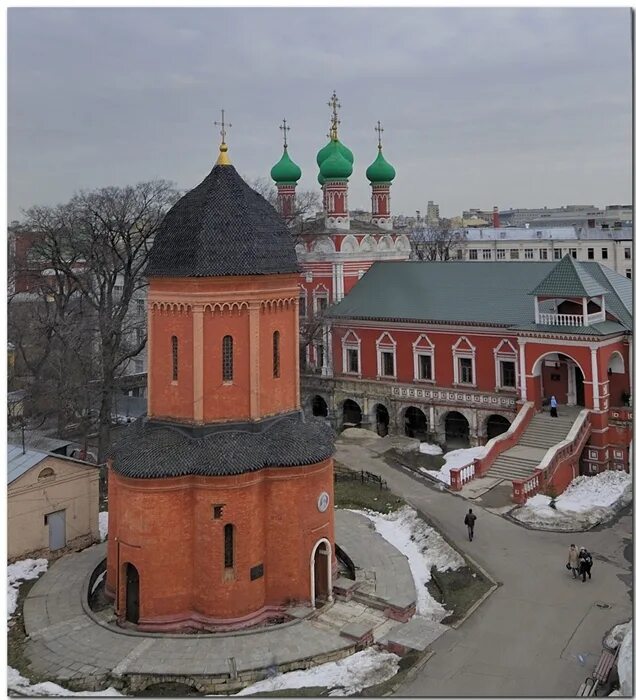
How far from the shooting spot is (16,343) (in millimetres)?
26375

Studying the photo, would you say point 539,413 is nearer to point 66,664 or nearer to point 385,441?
point 385,441

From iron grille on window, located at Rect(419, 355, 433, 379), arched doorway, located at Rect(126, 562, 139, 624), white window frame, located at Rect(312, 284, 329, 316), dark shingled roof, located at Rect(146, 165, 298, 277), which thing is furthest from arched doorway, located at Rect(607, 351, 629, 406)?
arched doorway, located at Rect(126, 562, 139, 624)

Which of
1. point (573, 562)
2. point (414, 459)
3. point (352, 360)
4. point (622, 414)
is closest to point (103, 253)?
point (352, 360)

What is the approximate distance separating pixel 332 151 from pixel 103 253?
45.5 feet

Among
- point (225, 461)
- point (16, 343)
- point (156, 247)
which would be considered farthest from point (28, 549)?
point (16, 343)

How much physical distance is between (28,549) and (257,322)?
7.43 m

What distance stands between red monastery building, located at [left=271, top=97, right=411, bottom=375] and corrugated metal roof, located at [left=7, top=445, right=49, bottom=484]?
1604 cm

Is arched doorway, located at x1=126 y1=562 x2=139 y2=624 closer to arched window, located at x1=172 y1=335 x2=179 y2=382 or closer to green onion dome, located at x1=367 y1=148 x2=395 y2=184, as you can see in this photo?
arched window, located at x1=172 y1=335 x2=179 y2=382

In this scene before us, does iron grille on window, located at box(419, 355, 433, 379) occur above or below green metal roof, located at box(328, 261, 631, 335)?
below

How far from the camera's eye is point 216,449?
13688 mm

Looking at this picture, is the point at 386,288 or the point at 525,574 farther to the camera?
the point at 386,288

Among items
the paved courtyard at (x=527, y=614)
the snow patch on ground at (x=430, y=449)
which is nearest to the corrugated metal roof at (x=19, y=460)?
the paved courtyard at (x=527, y=614)

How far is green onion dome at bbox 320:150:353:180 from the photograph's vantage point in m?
34.1

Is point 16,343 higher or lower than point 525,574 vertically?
higher
